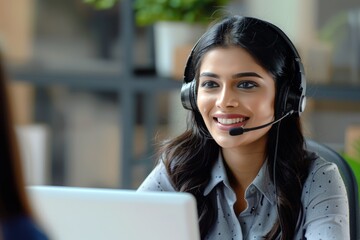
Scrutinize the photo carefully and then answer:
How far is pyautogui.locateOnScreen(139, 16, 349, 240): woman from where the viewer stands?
146cm

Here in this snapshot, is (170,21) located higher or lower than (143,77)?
higher

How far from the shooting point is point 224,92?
1.46 m

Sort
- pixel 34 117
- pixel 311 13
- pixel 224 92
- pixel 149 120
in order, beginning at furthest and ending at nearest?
1. pixel 34 117
2. pixel 149 120
3. pixel 311 13
4. pixel 224 92

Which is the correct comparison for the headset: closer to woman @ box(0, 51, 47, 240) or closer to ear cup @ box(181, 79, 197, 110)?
ear cup @ box(181, 79, 197, 110)

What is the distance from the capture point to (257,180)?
1.52 m

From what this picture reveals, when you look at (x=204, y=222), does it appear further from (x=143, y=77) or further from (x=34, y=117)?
(x=34, y=117)

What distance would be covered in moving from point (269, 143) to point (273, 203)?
114 mm

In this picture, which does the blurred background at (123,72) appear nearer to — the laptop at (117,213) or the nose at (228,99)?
the nose at (228,99)

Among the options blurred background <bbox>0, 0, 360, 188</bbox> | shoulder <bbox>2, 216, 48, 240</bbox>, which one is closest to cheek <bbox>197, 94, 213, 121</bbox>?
shoulder <bbox>2, 216, 48, 240</bbox>

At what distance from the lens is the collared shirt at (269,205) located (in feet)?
4.71

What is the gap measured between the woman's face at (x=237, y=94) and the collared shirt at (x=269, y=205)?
101 mm

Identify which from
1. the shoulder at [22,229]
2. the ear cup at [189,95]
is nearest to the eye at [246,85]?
the ear cup at [189,95]

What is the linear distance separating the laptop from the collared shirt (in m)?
0.42

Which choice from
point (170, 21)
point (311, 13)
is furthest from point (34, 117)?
point (311, 13)
